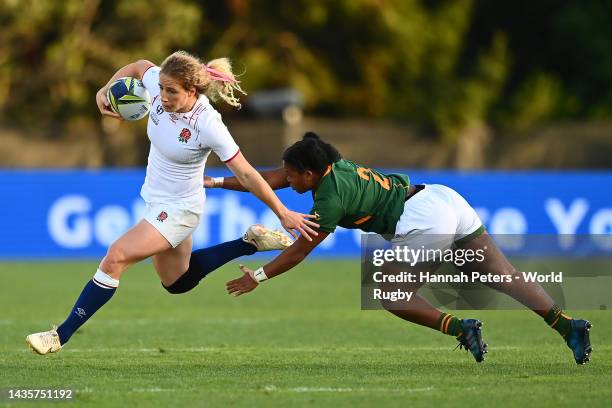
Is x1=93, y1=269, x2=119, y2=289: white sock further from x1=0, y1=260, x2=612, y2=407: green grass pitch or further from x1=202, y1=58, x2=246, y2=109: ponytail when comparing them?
x1=202, y1=58, x2=246, y2=109: ponytail

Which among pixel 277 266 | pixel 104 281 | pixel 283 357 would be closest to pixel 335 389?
pixel 277 266

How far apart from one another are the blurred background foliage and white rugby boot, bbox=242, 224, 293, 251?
14.9 metres

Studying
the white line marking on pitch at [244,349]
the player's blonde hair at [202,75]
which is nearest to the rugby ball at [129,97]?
the player's blonde hair at [202,75]

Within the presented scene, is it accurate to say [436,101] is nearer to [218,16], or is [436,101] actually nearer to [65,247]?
[218,16]

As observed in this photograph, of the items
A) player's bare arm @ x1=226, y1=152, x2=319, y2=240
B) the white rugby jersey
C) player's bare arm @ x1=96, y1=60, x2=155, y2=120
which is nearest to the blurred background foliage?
player's bare arm @ x1=96, y1=60, x2=155, y2=120

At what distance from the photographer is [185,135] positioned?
7707 millimetres

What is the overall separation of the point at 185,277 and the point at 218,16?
21645 millimetres

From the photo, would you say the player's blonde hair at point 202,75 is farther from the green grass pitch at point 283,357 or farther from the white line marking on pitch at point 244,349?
the white line marking on pitch at point 244,349

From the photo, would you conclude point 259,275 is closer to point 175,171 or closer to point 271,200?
point 271,200

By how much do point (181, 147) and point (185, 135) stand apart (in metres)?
0.09

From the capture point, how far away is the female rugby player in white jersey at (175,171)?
757 cm

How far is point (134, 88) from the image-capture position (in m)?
8.21

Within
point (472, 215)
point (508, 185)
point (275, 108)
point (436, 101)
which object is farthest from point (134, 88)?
point (436, 101)

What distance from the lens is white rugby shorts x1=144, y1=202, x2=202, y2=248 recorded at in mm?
7922
